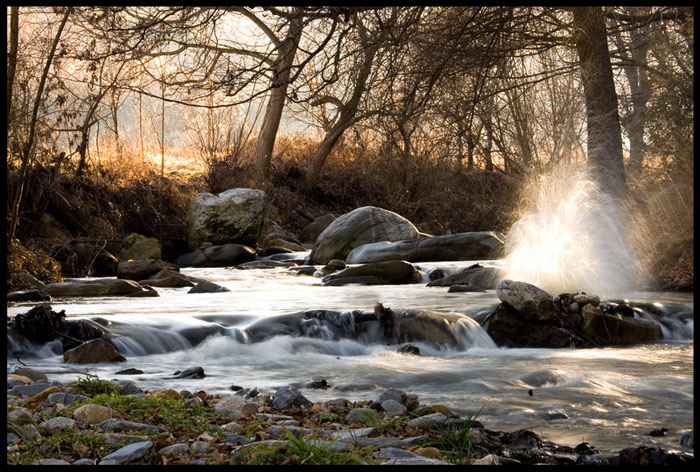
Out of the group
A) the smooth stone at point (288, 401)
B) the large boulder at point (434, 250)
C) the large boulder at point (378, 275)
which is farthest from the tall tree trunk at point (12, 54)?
the large boulder at point (434, 250)

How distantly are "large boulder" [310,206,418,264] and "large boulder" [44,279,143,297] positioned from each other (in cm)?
533

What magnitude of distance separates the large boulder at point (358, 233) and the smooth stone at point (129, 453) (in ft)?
42.4

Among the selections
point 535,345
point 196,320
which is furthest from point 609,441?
point 196,320

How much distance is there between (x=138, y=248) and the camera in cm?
1598

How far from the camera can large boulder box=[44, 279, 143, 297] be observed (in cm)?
1136

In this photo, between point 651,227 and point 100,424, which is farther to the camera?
point 651,227

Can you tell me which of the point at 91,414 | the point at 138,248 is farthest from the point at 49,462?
the point at 138,248

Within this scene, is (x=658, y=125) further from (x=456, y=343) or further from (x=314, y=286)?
(x=456, y=343)

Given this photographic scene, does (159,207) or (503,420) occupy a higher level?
(159,207)

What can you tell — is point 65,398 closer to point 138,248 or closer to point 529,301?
point 529,301

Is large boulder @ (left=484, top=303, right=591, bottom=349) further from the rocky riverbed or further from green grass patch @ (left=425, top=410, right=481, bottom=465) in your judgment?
green grass patch @ (left=425, top=410, right=481, bottom=465)

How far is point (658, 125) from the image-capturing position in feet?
→ 45.0

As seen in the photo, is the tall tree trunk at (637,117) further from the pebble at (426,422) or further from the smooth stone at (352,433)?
the smooth stone at (352,433)
